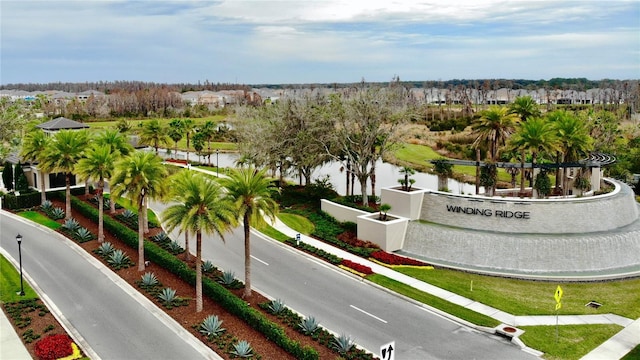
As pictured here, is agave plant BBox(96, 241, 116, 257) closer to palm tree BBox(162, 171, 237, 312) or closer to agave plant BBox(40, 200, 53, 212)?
palm tree BBox(162, 171, 237, 312)

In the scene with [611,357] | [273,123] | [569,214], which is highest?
[273,123]

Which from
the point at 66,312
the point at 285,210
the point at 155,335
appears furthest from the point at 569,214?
the point at 66,312

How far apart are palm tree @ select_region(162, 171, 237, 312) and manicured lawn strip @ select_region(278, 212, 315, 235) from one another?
52.2ft

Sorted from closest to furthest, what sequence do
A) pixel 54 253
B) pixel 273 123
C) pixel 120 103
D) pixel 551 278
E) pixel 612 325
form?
pixel 612 325
pixel 551 278
pixel 54 253
pixel 273 123
pixel 120 103

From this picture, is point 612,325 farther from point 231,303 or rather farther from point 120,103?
point 120,103

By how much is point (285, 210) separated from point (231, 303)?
21.4 metres

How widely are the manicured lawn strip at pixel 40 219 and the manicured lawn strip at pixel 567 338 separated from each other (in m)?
35.6

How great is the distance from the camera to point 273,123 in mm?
51812

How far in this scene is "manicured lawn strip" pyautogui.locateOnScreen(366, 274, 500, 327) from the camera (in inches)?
1029

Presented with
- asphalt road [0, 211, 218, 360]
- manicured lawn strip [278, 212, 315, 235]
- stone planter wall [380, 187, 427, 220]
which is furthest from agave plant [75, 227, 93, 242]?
stone planter wall [380, 187, 427, 220]

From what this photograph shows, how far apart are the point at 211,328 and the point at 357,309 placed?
789 cm

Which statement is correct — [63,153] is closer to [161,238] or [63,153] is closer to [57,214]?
[57,214]

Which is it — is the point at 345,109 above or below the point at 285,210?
above

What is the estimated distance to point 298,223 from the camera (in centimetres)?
4341
